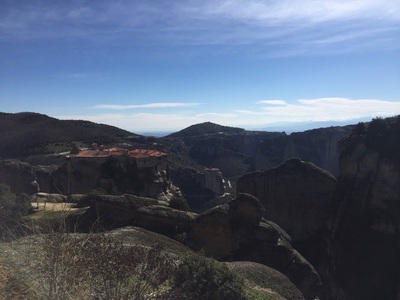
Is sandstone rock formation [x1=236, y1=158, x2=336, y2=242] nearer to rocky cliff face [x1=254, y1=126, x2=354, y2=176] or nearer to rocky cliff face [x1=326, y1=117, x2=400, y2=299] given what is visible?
rocky cliff face [x1=326, y1=117, x2=400, y2=299]

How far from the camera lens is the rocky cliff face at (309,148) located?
309 ft

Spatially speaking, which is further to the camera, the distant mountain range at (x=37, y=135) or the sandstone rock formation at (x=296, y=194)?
the distant mountain range at (x=37, y=135)

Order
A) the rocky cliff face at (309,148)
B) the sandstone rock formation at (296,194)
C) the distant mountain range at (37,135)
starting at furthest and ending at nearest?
the rocky cliff face at (309,148) < the distant mountain range at (37,135) < the sandstone rock formation at (296,194)

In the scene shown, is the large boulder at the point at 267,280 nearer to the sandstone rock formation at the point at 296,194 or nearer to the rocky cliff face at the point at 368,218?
the rocky cliff face at the point at 368,218

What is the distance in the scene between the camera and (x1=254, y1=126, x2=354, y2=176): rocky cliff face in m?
94.1

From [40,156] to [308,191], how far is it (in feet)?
169

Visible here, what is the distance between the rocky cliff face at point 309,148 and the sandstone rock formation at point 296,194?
52.1 meters

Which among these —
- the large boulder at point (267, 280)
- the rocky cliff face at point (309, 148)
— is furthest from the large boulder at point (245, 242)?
the rocky cliff face at point (309, 148)

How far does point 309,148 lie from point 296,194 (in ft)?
191

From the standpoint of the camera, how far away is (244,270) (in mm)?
17734

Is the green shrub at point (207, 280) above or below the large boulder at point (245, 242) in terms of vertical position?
above

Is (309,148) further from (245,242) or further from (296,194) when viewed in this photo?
(245,242)

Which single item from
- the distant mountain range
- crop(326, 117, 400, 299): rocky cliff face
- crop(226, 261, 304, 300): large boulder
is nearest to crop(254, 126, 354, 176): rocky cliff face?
the distant mountain range

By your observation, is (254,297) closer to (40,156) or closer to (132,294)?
(132,294)
